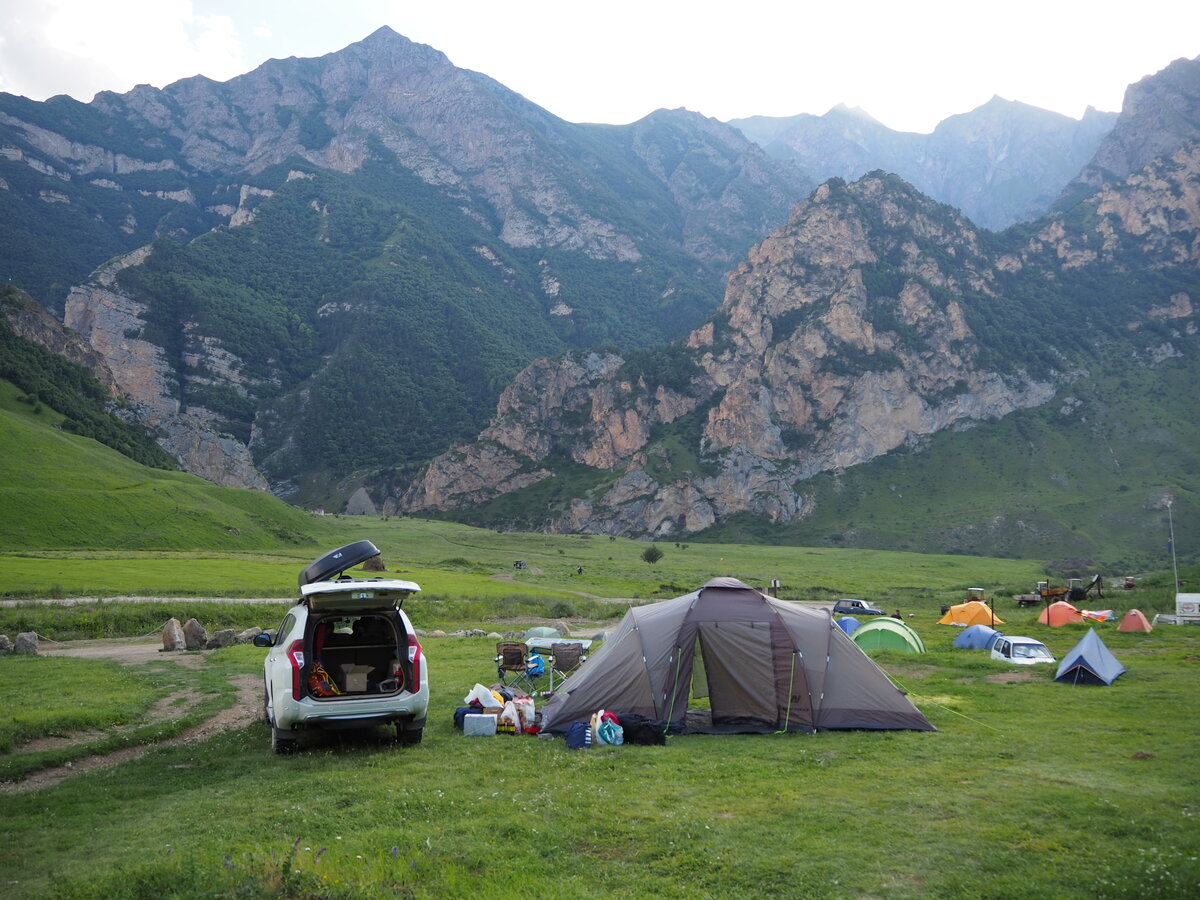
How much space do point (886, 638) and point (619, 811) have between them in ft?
70.6

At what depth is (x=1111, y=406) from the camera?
17362 cm

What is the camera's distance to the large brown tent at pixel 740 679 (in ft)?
50.7

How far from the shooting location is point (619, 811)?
9.86m

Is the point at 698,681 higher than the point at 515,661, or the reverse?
the point at 698,681

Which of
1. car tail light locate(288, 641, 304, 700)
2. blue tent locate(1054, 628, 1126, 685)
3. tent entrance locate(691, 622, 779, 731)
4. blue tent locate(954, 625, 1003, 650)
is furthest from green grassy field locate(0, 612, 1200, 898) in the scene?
blue tent locate(954, 625, 1003, 650)

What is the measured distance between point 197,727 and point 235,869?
30.0 feet

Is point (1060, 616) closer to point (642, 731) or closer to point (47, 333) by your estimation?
point (642, 731)

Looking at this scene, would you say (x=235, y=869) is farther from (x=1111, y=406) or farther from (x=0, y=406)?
(x=1111, y=406)

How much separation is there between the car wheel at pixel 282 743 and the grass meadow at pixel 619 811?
25 centimetres

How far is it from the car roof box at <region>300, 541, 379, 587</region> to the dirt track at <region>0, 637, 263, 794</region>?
3728 millimetres

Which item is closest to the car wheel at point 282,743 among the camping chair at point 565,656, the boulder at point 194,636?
the camping chair at point 565,656

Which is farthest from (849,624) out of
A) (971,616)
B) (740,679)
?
(740,679)

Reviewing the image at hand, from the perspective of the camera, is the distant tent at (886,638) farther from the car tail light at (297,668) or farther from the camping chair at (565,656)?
the car tail light at (297,668)

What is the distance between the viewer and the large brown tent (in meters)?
15.4
